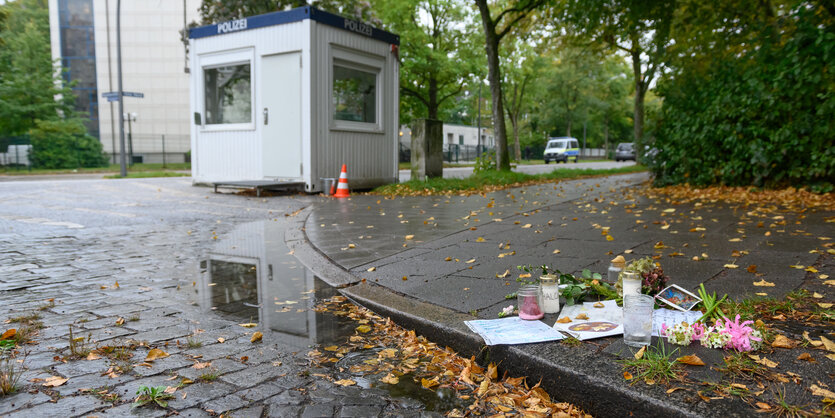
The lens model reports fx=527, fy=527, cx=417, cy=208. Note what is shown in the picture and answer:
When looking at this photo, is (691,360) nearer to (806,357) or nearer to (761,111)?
(806,357)

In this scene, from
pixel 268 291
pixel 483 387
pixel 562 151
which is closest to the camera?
pixel 483 387

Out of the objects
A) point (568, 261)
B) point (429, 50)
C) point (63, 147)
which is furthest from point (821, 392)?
point (63, 147)

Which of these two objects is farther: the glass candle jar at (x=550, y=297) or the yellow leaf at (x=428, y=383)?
the glass candle jar at (x=550, y=297)

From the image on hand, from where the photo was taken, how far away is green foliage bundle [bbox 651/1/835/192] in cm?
861

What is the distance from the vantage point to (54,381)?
97.8 inches

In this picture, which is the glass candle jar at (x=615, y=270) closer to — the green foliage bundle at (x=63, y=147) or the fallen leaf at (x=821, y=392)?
the fallen leaf at (x=821, y=392)

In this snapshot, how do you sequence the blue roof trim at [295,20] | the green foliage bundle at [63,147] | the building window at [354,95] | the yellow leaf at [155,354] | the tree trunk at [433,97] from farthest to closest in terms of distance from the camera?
the tree trunk at [433,97]
the green foliage bundle at [63,147]
the building window at [354,95]
the blue roof trim at [295,20]
the yellow leaf at [155,354]

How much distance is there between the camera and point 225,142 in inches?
516

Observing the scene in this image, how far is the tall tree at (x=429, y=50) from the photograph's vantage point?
29734mm

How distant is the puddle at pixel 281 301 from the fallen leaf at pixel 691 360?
3.30ft

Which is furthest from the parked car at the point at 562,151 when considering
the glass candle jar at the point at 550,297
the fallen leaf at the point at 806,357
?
the fallen leaf at the point at 806,357

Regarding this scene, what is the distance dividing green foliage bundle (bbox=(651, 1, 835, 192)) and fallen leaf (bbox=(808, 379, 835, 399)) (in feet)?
26.7

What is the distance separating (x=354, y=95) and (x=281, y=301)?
30.6ft

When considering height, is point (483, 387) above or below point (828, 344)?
below
